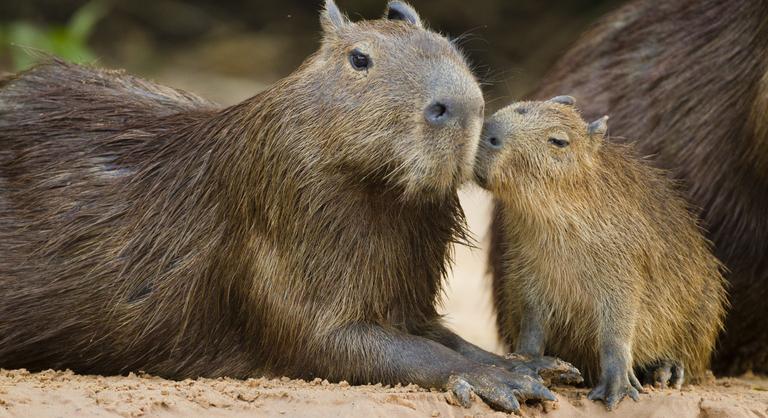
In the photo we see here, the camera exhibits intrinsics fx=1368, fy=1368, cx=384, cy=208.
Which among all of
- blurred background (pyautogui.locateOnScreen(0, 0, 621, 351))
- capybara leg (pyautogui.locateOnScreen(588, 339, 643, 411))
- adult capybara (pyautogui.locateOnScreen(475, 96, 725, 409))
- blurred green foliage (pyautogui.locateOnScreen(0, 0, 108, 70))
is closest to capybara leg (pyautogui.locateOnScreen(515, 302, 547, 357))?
adult capybara (pyautogui.locateOnScreen(475, 96, 725, 409))

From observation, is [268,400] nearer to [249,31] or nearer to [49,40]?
[49,40]

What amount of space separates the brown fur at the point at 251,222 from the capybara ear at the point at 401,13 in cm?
15

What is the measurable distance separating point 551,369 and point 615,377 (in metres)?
0.25

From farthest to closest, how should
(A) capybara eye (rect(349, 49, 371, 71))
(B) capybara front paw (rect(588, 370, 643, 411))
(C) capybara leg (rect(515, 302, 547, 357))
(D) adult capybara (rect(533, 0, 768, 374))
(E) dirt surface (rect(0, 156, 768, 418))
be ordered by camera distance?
1. (D) adult capybara (rect(533, 0, 768, 374))
2. (C) capybara leg (rect(515, 302, 547, 357))
3. (A) capybara eye (rect(349, 49, 371, 71))
4. (B) capybara front paw (rect(588, 370, 643, 411))
5. (E) dirt surface (rect(0, 156, 768, 418))

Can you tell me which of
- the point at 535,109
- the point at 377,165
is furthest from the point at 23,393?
the point at 535,109

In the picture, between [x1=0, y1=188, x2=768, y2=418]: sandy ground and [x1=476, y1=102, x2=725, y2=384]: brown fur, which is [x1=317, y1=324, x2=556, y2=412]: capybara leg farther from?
[x1=476, y1=102, x2=725, y2=384]: brown fur

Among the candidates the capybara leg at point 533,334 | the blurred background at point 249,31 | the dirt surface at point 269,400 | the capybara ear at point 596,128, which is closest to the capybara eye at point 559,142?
the capybara ear at point 596,128

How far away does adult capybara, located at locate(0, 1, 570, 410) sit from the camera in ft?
16.1

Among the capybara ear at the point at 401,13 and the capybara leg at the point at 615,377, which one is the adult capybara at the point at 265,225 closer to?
the capybara ear at the point at 401,13

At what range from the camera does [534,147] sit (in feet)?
16.8

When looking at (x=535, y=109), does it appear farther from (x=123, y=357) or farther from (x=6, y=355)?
(x=6, y=355)

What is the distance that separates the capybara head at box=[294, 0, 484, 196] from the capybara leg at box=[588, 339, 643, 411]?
33.7 inches

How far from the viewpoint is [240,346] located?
538cm

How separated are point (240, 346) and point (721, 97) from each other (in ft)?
8.86
